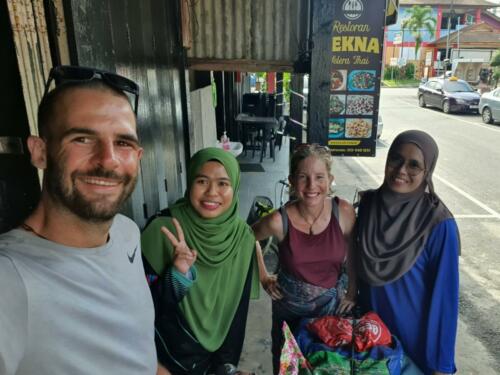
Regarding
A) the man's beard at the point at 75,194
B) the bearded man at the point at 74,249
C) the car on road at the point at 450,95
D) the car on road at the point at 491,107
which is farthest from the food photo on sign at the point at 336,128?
the car on road at the point at 450,95

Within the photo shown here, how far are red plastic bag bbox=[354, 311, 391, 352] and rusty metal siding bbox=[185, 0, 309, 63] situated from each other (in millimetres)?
2964

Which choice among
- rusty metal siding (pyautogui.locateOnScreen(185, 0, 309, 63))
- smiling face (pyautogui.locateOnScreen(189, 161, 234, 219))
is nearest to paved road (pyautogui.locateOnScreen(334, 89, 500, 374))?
smiling face (pyautogui.locateOnScreen(189, 161, 234, 219))

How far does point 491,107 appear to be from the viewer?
45.7 ft

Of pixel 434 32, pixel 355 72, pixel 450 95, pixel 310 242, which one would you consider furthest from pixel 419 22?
pixel 310 242

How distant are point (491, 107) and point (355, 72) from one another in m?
12.8

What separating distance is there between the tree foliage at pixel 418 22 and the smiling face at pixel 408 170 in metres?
40.0

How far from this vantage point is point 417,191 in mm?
2043

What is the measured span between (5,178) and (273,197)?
16.7 feet

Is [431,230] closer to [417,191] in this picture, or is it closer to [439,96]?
[417,191]

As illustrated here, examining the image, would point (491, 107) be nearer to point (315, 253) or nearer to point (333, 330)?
point (315, 253)

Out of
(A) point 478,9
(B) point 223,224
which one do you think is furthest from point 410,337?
(A) point 478,9

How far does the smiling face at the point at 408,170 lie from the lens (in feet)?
6.57

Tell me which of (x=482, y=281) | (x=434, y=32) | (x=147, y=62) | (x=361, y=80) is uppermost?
(x=434, y=32)

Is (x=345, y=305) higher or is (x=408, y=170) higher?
(x=408, y=170)
